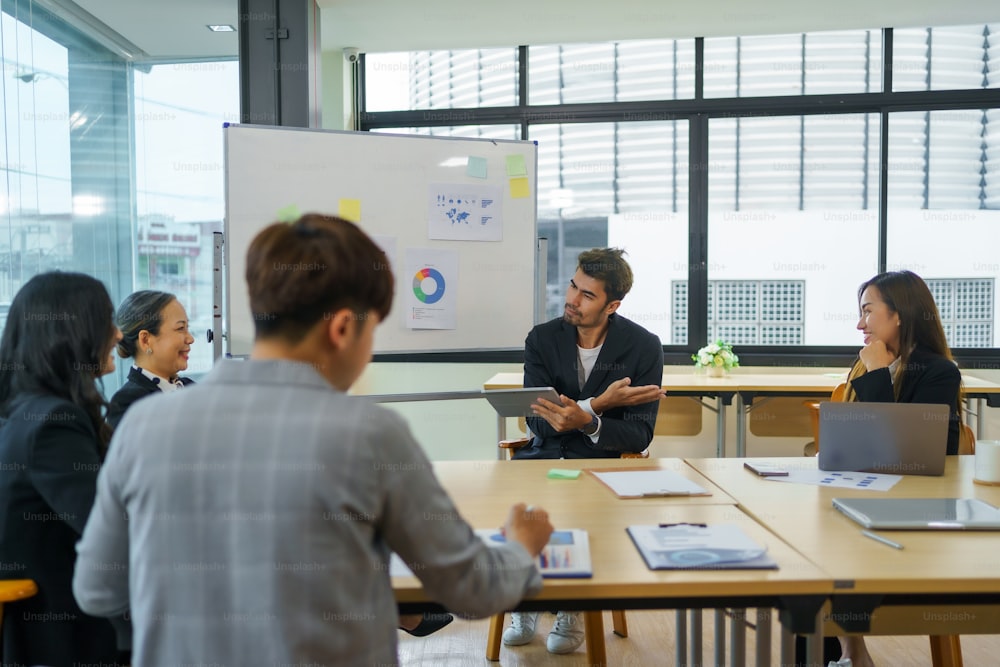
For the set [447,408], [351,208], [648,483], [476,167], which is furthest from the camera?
[447,408]

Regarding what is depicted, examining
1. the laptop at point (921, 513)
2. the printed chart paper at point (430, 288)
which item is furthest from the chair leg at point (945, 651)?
the printed chart paper at point (430, 288)

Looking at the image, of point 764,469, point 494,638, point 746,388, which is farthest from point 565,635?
point 746,388

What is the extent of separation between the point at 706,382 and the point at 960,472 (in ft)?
7.56

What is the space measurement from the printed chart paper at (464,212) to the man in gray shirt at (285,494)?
212 cm

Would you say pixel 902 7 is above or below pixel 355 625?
above

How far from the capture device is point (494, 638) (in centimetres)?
256

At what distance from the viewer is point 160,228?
4559 mm

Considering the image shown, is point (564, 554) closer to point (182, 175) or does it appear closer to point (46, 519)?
point (46, 519)

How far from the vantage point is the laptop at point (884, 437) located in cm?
204

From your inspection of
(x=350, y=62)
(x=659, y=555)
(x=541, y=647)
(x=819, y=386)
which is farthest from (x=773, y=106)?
(x=659, y=555)

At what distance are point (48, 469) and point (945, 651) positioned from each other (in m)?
2.30

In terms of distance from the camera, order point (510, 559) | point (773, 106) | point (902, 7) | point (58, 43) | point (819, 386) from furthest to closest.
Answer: point (773, 106)
point (902, 7)
point (819, 386)
point (58, 43)
point (510, 559)

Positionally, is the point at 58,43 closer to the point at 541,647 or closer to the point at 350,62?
the point at 350,62

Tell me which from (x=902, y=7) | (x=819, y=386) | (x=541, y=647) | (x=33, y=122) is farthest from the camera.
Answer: (x=902, y=7)
